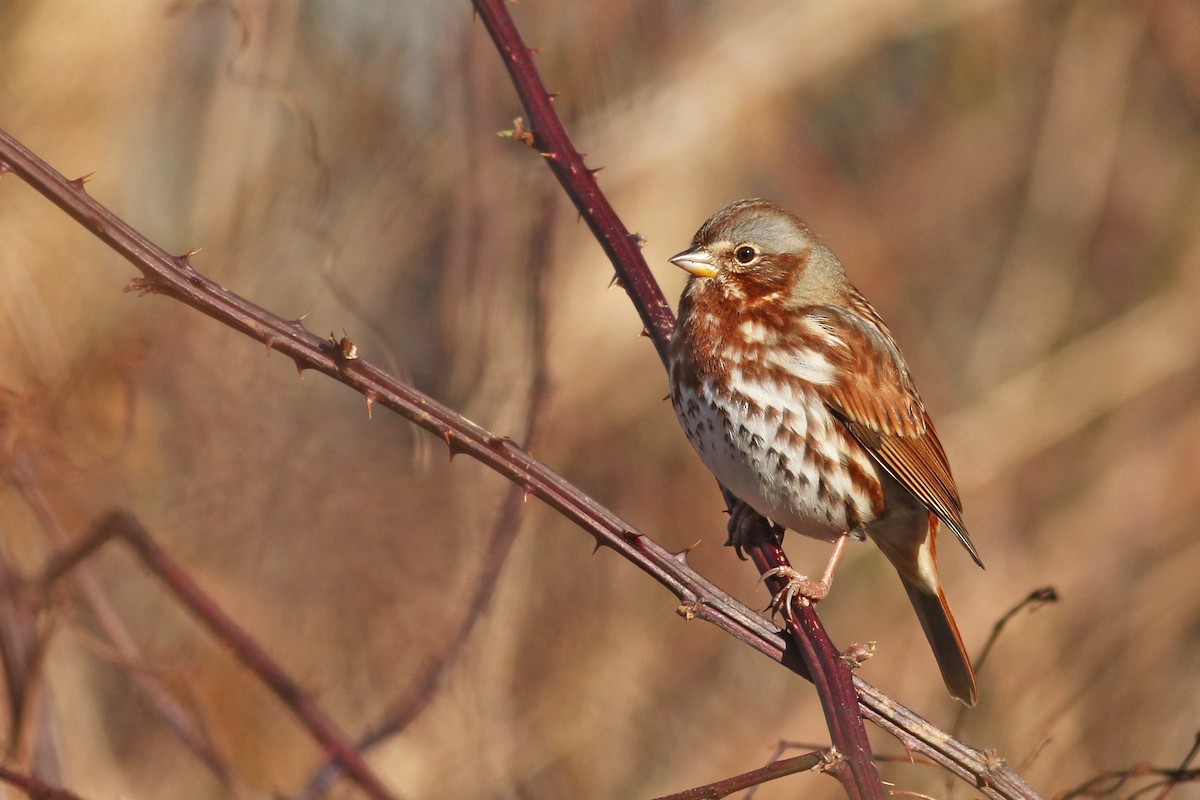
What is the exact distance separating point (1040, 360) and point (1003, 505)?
0.74m

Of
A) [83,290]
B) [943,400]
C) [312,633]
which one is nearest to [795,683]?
[943,400]

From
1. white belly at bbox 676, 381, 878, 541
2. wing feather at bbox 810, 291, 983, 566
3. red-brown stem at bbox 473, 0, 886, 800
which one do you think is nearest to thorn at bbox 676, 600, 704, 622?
red-brown stem at bbox 473, 0, 886, 800

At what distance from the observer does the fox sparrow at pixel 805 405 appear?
11.1ft

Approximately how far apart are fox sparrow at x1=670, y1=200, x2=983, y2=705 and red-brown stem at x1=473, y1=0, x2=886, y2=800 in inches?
14.1

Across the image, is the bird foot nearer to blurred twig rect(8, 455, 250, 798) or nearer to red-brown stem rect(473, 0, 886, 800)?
red-brown stem rect(473, 0, 886, 800)

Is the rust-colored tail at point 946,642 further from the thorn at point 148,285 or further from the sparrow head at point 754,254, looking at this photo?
the thorn at point 148,285

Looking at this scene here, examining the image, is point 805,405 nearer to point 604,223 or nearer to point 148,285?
point 604,223

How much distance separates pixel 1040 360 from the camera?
6.43 metres

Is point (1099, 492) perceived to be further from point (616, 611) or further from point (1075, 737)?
point (616, 611)

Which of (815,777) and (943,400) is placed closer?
(815,777)

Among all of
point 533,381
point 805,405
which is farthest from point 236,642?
point 805,405

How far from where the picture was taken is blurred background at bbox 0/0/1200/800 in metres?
4.38

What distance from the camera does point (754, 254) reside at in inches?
145

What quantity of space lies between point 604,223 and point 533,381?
887 mm
